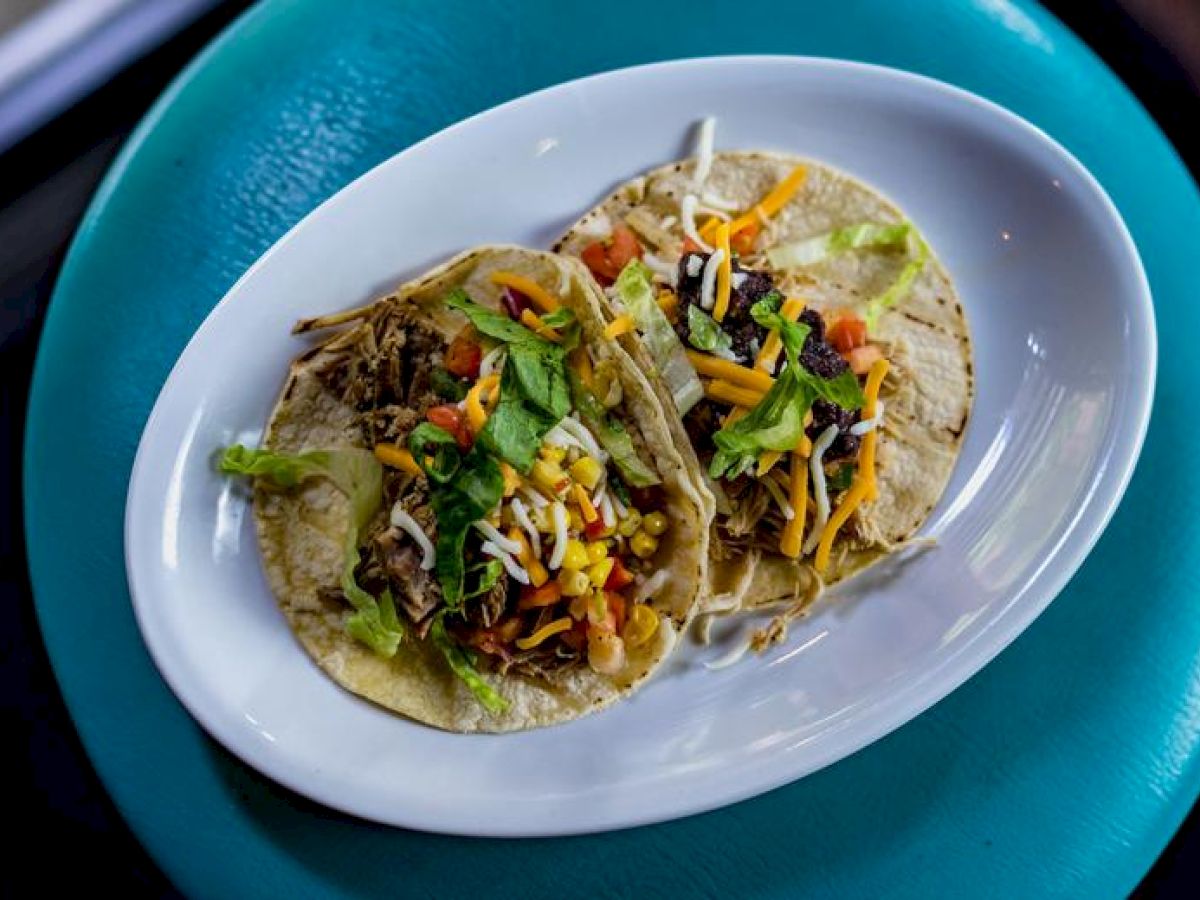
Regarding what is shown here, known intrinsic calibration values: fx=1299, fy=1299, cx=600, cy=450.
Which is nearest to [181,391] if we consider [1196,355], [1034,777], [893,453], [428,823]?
[428,823]

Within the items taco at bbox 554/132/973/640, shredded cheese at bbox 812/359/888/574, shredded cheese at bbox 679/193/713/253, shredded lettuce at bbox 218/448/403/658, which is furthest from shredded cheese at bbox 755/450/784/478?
shredded lettuce at bbox 218/448/403/658

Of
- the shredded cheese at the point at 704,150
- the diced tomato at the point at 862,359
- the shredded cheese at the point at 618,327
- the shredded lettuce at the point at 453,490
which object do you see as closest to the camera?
the shredded lettuce at the point at 453,490

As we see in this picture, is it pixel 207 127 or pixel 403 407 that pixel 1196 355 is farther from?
pixel 207 127

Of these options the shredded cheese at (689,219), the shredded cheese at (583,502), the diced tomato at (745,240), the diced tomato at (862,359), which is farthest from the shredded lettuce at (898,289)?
the shredded cheese at (583,502)

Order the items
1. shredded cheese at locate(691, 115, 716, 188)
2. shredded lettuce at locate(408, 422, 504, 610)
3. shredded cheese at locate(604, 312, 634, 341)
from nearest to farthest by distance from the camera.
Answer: shredded lettuce at locate(408, 422, 504, 610)
shredded cheese at locate(604, 312, 634, 341)
shredded cheese at locate(691, 115, 716, 188)

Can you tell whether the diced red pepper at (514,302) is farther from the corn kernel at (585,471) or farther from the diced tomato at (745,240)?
the diced tomato at (745,240)

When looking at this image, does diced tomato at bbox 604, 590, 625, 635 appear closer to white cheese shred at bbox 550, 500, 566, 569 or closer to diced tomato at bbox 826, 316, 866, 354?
white cheese shred at bbox 550, 500, 566, 569

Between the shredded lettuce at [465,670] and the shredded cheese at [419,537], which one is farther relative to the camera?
the shredded lettuce at [465,670]

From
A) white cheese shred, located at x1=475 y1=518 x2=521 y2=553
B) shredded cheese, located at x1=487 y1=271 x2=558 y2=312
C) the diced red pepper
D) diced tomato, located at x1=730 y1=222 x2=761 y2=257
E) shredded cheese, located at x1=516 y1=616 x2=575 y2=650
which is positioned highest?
diced tomato, located at x1=730 y1=222 x2=761 y2=257
